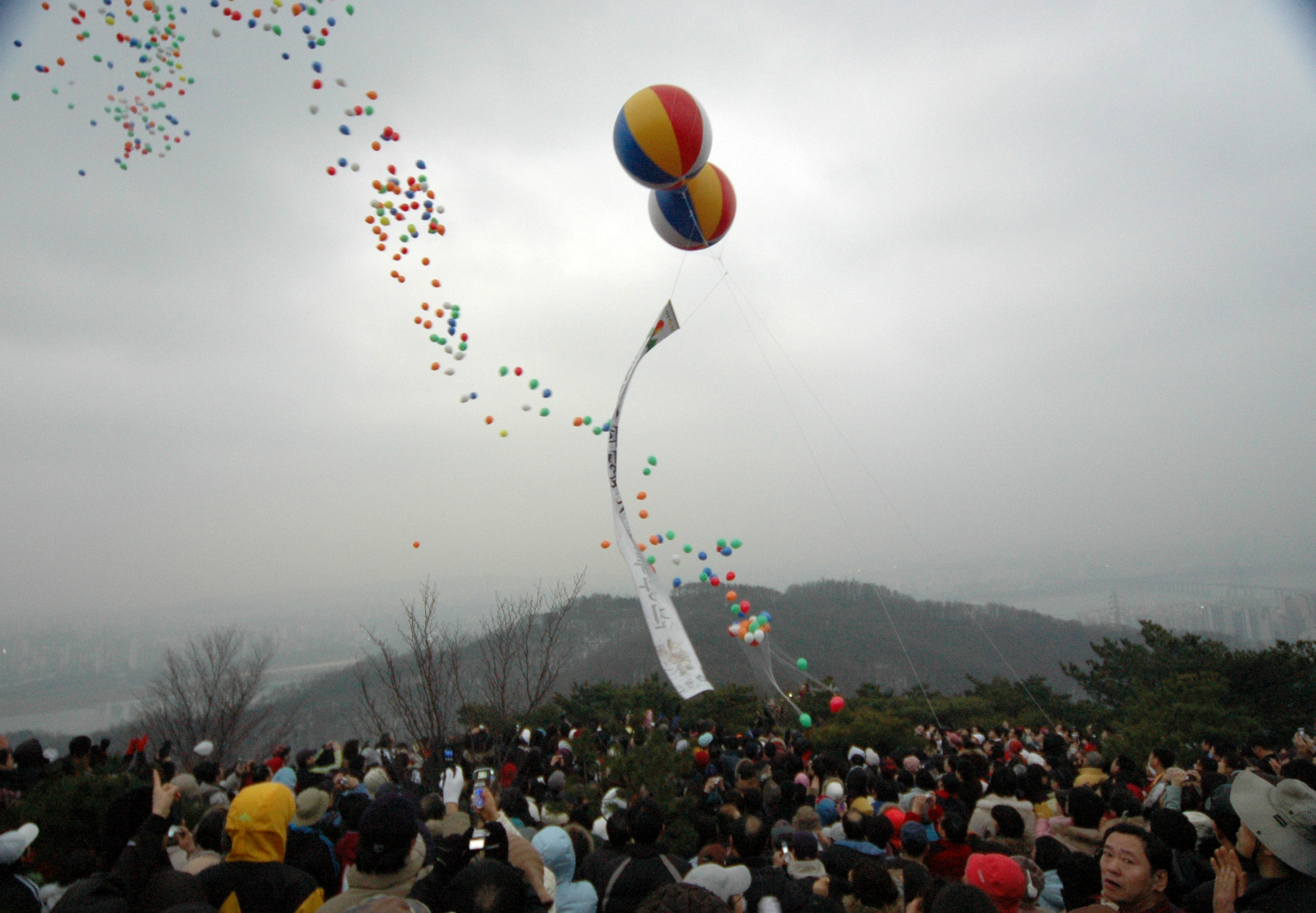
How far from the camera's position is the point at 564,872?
12.4ft

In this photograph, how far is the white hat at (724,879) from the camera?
3.15 metres

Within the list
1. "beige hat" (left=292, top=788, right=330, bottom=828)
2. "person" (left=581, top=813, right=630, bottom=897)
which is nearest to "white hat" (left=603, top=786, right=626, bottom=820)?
"person" (left=581, top=813, right=630, bottom=897)

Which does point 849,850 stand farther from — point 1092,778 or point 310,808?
point 1092,778

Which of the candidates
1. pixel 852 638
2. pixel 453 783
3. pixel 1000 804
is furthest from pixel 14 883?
pixel 852 638

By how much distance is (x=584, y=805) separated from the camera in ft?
18.9

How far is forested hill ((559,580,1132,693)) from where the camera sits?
67000 mm

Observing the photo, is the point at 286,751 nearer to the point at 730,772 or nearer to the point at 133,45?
the point at 730,772

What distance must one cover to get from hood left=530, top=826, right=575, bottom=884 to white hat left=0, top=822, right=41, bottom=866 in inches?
90.4

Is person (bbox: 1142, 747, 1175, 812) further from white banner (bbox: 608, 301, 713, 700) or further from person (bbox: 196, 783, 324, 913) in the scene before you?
person (bbox: 196, 783, 324, 913)

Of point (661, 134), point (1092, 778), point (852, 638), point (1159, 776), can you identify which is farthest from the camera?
point (852, 638)

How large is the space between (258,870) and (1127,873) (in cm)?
364

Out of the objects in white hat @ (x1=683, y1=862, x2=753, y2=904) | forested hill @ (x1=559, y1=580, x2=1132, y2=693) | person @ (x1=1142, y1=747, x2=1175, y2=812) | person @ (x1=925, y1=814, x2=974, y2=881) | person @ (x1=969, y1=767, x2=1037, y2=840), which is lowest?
forested hill @ (x1=559, y1=580, x2=1132, y2=693)

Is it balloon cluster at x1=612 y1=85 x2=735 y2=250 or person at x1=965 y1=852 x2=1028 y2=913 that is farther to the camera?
balloon cluster at x1=612 y1=85 x2=735 y2=250

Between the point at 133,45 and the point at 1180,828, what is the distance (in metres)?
12.7
